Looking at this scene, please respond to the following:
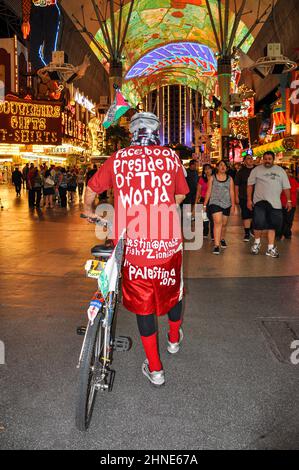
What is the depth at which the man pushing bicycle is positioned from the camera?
132 inches

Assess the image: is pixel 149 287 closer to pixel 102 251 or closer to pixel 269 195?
pixel 102 251

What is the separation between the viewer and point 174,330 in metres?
4.01

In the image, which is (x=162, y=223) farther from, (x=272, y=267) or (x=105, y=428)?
(x=272, y=267)

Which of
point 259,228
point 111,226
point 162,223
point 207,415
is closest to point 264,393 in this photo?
point 207,415

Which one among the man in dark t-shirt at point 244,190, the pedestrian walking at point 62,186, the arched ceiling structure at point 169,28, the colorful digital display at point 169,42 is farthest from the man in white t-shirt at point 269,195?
the colorful digital display at point 169,42

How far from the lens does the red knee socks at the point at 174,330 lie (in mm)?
3949

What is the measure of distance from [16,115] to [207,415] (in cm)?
2582

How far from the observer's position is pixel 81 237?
438 inches

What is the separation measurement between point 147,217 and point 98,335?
2.94 feet

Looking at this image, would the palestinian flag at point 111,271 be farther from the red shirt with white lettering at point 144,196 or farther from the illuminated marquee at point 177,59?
the illuminated marquee at point 177,59

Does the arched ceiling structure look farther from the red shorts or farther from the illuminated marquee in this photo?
the red shorts

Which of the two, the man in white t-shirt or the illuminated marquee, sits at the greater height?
A: the illuminated marquee

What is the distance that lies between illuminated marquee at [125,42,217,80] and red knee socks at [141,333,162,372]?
5782cm

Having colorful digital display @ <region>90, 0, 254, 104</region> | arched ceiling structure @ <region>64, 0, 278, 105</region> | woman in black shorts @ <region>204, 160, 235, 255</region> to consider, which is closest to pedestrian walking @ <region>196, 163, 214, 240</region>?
woman in black shorts @ <region>204, 160, 235, 255</region>
